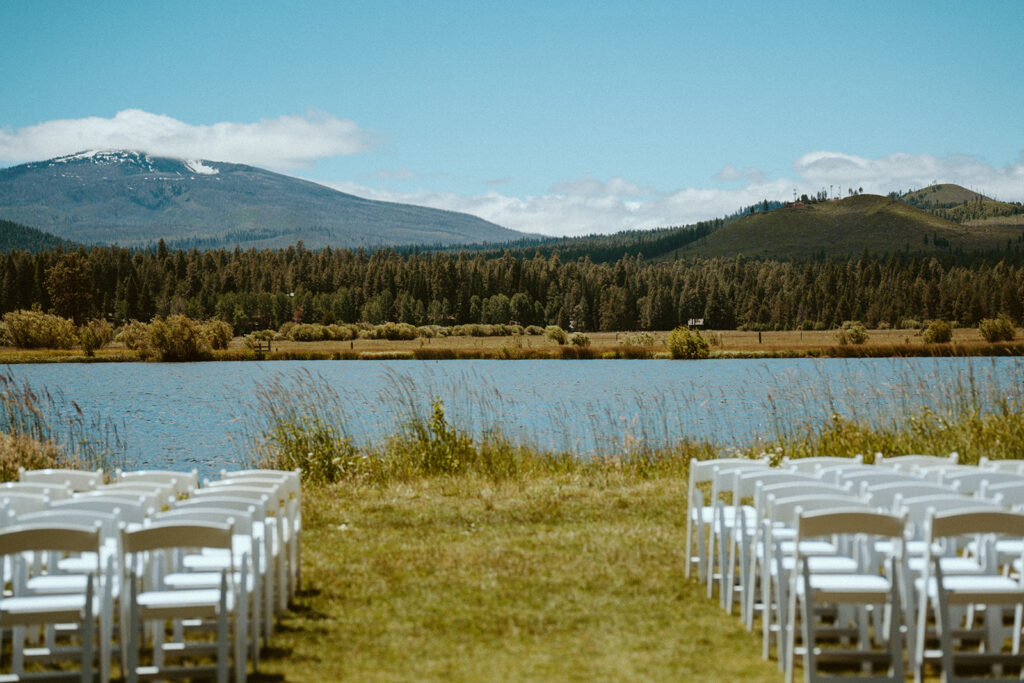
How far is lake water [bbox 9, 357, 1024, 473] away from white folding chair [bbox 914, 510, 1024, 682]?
8525mm

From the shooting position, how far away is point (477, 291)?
395 feet

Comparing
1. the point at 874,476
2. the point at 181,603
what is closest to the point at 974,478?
the point at 874,476

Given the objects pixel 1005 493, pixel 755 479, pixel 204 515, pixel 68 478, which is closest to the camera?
pixel 204 515

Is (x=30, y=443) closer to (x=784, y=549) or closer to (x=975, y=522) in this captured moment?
(x=784, y=549)

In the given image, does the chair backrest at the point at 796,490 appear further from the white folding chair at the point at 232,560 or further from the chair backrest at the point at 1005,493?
the white folding chair at the point at 232,560

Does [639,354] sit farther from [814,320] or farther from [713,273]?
[713,273]

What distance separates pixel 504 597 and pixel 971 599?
332cm

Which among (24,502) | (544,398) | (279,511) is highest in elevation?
(24,502)

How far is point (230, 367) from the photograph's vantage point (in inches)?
2301


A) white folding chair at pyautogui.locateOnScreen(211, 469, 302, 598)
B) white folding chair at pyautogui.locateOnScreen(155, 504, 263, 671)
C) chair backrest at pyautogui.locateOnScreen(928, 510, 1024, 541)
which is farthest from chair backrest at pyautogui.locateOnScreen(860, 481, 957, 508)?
white folding chair at pyautogui.locateOnScreen(211, 469, 302, 598)

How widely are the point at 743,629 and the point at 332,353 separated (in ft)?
249

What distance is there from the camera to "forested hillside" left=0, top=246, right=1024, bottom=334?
102 meters

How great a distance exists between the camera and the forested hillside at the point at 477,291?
10169cm

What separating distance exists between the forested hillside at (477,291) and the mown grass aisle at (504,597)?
98.1 m
